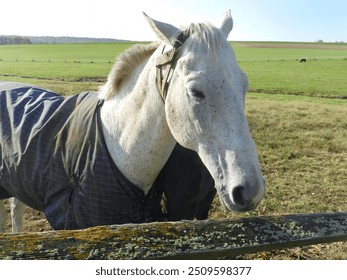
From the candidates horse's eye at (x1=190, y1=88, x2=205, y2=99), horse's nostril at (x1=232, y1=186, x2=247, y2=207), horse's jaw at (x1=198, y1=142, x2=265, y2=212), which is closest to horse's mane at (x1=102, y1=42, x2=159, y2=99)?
horse's eye at (x1=190, y1=88, x2=205, y2=99)

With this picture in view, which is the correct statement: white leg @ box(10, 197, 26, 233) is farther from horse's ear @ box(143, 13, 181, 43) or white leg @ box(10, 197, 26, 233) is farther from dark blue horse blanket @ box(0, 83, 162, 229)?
horse's ear @ box(143, 13, 181, 43)

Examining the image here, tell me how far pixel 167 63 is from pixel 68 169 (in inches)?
43.2

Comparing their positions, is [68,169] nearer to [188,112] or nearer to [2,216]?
[188,112]

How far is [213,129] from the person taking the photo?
201 cm

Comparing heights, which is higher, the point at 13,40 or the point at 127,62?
the point at 13,40

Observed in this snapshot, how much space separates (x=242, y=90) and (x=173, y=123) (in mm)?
459

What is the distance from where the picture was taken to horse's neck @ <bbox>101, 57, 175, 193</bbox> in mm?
2459

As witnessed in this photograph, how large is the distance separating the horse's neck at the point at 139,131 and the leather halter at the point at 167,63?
12cm

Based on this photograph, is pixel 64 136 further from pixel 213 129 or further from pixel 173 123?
pixel 213 129

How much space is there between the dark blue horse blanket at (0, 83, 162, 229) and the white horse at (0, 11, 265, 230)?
0.36 feet

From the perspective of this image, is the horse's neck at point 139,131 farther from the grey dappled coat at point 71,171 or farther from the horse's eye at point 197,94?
the horse's eye at point 197,94

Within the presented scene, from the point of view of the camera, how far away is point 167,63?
2.25 metres

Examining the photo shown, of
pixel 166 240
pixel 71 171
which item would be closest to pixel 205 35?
pixel 166 240

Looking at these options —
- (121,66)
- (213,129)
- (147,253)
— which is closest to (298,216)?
(213,129)
